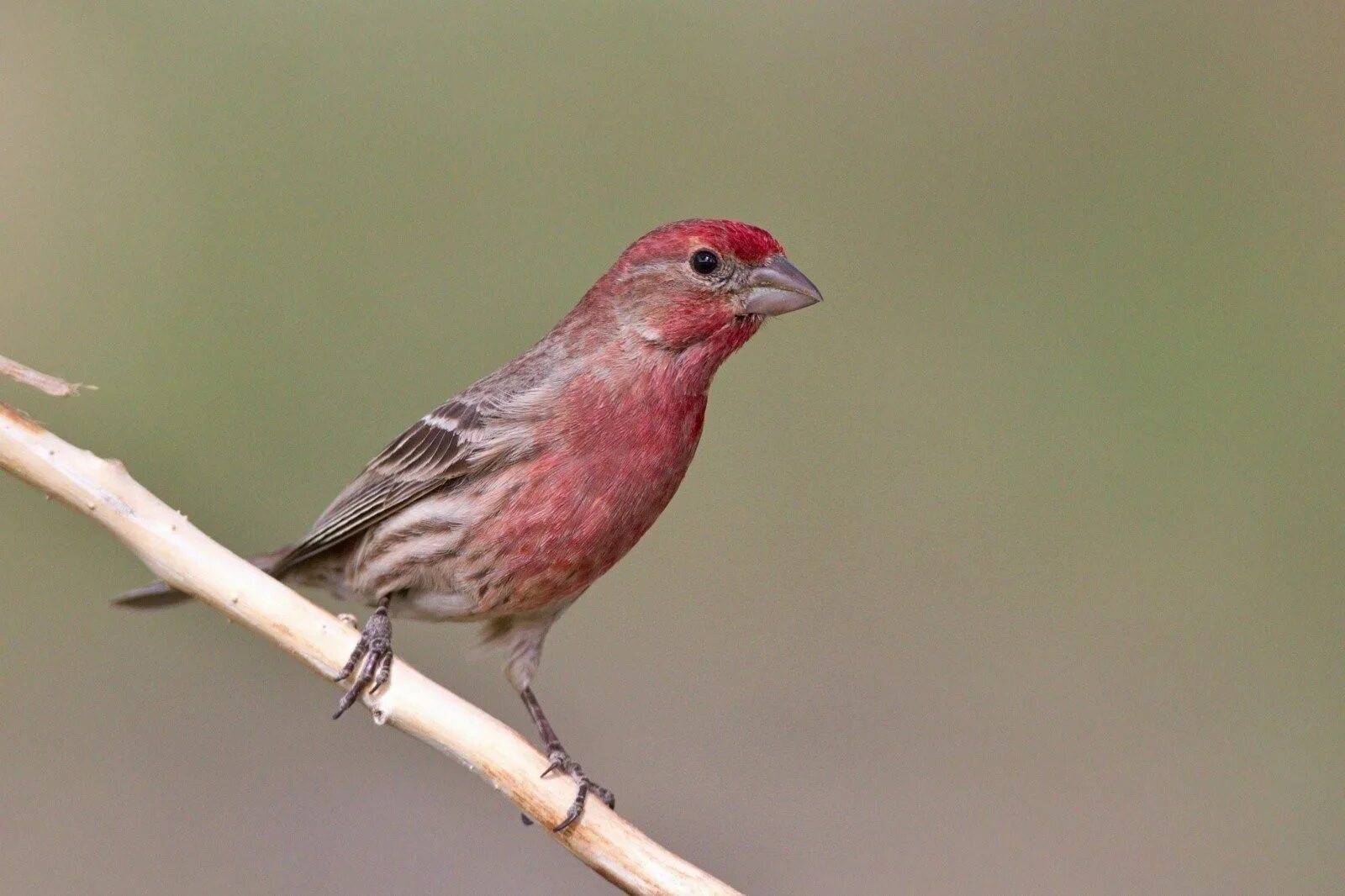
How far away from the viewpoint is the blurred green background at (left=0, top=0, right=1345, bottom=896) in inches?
192

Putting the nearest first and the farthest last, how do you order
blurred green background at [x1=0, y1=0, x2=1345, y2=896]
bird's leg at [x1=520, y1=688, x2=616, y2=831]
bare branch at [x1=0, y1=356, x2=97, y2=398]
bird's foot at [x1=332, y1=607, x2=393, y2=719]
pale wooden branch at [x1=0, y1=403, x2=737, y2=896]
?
1. bare branch at [x1=0, y1=356, x2=97, y2=398]
2. pale wooden branch at [x1=0, y1=403, x2=737, y2=896]
3. bird's foot at [x1=332, y1=607, x2=393, y2=719]
4. bird's leg at [x1=520, y1=688, x2=616, y2=831]
5. blurred green background at [x1=0, y1=0, x2=1345, y2=896]

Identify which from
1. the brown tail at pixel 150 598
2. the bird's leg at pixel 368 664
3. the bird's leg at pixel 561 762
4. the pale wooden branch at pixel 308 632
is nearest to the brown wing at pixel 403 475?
the brown tail at pixel 150 598

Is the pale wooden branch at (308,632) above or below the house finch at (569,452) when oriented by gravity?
below

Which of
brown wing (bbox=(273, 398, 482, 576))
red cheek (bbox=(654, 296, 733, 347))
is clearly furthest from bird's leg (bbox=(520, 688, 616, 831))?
red cheek (bbox=(654, 296, 733, 347))

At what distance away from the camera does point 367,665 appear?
9.28 ft

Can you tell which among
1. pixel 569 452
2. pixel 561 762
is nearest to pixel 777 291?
pixel 569 452

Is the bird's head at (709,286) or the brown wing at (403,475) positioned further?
the brown wing at (403,475)

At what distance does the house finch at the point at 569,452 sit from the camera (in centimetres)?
309

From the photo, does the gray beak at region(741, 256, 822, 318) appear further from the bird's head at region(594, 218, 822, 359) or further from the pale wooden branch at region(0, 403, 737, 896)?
the pale wooden branch at region(0, 403, 737, 896)

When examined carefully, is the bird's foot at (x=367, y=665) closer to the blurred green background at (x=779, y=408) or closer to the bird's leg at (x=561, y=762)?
the bird's leg at (x=561, y=762)

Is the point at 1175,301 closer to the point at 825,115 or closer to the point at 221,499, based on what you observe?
the point at 825,115

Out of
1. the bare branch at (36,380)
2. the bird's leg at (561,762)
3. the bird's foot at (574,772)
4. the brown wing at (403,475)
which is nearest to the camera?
the bare branch at (36,380)

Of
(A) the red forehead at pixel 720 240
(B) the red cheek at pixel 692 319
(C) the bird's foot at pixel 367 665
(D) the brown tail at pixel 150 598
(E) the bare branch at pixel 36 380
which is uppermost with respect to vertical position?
(A) the red forehead at pixel 720 240

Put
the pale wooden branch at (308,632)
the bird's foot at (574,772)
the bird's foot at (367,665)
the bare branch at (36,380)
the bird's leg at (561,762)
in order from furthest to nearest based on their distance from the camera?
1. the bird's foot at (574,772)
2. the bird's leg at (561,762)
3. the bird's foot at (367,665)
4. the pale wooden branch at (308,632)
5. the bare branch at (36,380)
